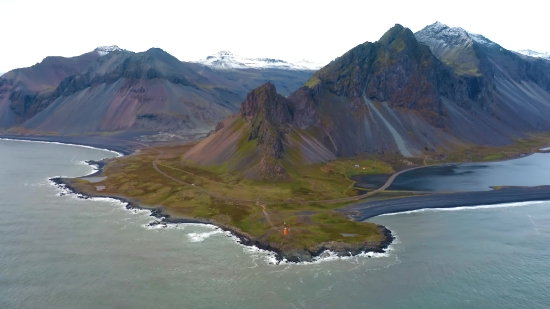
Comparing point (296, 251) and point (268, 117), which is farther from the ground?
point (268, 117)

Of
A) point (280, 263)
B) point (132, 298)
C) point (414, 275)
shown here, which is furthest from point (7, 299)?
point (414, 275)

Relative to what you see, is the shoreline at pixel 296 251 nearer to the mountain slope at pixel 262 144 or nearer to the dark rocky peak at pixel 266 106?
the mountain slope at pixel 262 144

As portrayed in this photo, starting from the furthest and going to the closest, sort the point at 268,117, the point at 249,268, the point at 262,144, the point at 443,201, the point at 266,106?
the point at 266,106
the point at 268,117
the point at 262,144
the point at 443,201
the point at 249,268

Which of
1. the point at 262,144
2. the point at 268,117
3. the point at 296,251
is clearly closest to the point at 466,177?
the point at 262,144

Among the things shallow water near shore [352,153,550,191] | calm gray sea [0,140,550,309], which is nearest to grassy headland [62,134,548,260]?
calm gray sea [0,140,550,309]

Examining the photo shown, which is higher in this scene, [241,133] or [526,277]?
[241,133]

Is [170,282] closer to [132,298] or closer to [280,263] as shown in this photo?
[132,298]

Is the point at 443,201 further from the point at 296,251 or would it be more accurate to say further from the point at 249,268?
the point at 249,268

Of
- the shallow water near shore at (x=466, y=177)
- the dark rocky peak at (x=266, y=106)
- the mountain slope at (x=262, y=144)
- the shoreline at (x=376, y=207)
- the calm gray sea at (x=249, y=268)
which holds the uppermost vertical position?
the dark rocky peak at (x=266, y=106)

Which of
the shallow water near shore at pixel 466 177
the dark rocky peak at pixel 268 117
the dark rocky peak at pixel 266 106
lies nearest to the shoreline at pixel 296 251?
the shallow water near shore at pixel 466 177
